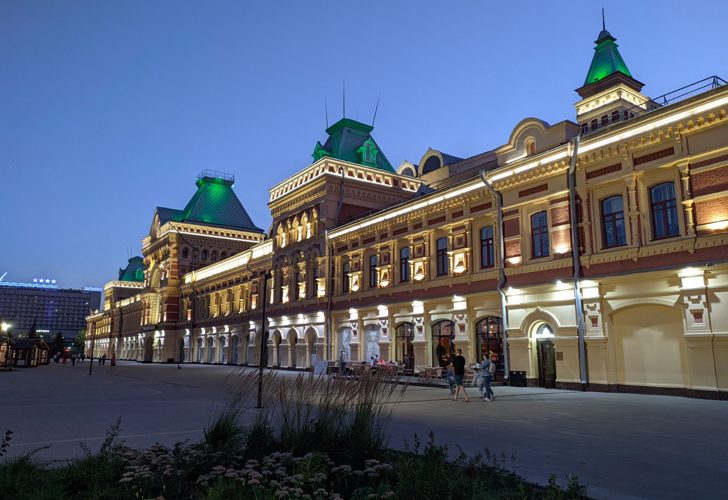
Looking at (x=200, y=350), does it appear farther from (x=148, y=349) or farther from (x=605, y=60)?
(x=605, y=60)

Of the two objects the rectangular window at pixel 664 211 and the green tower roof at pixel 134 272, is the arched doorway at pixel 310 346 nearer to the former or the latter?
the rectangular window at pixel 664 211

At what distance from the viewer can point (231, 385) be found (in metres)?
8.15

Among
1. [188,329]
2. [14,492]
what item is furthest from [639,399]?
[188,329]

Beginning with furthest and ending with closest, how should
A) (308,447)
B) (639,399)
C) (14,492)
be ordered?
(639,399) < (308,447) < (14,492)

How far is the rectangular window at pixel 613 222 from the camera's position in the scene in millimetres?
21750

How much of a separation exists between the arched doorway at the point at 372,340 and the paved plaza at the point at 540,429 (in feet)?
44.1

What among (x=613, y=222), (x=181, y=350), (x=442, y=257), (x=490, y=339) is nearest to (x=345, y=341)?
(x=442, y=257)

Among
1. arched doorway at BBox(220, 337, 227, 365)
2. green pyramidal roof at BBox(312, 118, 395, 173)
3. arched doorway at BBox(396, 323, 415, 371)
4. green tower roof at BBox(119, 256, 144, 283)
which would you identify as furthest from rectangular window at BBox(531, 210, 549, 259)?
green tower roof at BBox(119, 256, 144, 283)

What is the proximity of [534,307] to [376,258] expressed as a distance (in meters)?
13.3

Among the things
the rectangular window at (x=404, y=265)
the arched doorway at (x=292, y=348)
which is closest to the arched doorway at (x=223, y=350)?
the arched doorway at (x=292, y=348)

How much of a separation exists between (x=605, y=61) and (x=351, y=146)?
2066 centimetres

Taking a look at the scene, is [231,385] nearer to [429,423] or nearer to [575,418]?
[429,423]

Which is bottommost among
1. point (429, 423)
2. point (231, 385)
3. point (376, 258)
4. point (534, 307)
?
point (429, 423)

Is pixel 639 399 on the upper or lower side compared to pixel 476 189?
lower
